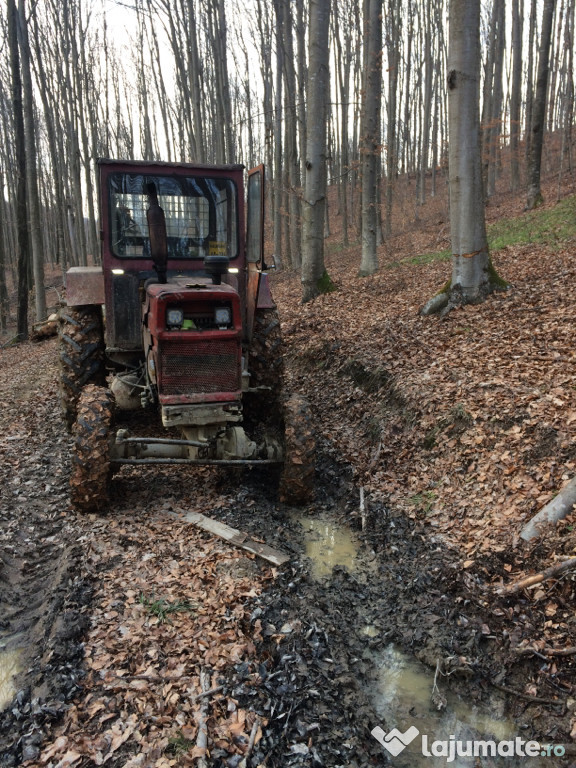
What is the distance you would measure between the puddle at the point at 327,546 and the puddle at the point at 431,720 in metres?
1.02

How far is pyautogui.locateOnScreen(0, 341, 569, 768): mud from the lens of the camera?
9.09ft

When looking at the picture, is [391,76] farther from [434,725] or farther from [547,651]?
[434,725]

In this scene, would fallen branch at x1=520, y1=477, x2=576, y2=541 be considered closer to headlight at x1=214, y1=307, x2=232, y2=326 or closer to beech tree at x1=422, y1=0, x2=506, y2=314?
headlight at x1=214, y1=307, x2=232, y2=326

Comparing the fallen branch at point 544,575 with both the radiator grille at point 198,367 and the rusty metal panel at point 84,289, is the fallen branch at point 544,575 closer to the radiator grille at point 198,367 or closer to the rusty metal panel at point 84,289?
the radiator grille at point 198,367

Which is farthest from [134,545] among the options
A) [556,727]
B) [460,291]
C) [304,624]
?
[460,291]

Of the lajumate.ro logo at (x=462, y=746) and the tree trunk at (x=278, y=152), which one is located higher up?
the tree trunk at (x=278, y=152)

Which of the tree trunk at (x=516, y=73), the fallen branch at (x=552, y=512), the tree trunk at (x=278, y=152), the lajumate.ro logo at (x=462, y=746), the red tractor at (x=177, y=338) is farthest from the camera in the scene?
the tree trunk at (x=516, y=73)

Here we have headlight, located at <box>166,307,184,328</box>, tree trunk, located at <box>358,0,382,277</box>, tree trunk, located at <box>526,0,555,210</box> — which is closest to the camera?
headlight, located at <box>166,307,184,328</box>

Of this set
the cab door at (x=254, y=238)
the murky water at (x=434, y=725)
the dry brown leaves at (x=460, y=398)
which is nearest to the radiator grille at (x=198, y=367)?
the cab door at (x=254, y=238)

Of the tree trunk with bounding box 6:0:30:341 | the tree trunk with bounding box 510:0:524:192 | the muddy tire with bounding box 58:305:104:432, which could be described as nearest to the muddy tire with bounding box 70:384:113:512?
the muddy tire with bounding box 58:305:104:432

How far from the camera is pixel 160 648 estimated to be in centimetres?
318

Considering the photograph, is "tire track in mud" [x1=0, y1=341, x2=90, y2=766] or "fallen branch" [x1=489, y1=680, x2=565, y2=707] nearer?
"tire track in mud" [x1=0, y1=341, x2=90, y2=766]

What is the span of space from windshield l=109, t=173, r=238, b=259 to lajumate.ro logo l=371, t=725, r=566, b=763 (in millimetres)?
4542

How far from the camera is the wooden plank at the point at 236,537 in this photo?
13.6 feet
